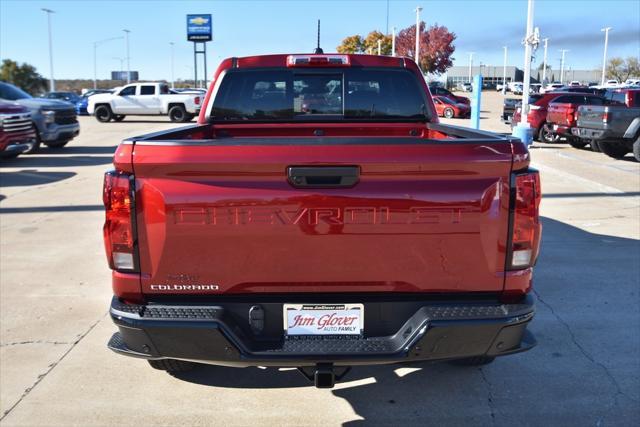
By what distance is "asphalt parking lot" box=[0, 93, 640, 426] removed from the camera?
3.62 meters

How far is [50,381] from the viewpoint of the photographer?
4.02 m

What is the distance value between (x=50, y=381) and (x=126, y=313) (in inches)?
63.3

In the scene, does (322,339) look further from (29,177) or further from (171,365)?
(29,177)

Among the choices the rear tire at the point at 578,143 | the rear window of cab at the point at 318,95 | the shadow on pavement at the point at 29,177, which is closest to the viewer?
the rear window of cab at the point at 318,95

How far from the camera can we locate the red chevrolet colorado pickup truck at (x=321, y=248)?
8.84ft

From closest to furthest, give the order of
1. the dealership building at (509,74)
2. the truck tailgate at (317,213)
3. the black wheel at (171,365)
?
the truck tailgate at (317,213)
the black wheel at (171,365)
the dealership building at (509,74)

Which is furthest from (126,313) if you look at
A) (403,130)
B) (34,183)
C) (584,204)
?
(34,183)

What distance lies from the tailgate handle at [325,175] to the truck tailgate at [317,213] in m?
0.02

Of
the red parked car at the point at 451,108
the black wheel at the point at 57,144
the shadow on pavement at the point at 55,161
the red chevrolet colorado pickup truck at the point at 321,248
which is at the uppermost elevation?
the red parked car at the point at 451,108

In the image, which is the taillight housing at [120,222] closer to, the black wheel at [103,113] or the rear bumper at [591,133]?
the rear bumper at [591,133]

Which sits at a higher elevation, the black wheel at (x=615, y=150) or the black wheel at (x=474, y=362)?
the black wheel at (x=615, y=150)

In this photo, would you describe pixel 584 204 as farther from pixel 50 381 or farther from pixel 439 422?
pixel 50 381

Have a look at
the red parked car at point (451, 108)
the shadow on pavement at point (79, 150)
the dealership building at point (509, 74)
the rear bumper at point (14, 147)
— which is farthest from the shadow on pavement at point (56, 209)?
the dealership building at point (509, 74)

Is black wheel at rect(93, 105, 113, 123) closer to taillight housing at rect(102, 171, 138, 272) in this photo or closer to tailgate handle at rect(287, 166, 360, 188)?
taillight housing at rect(102, 171, 138, 272)
